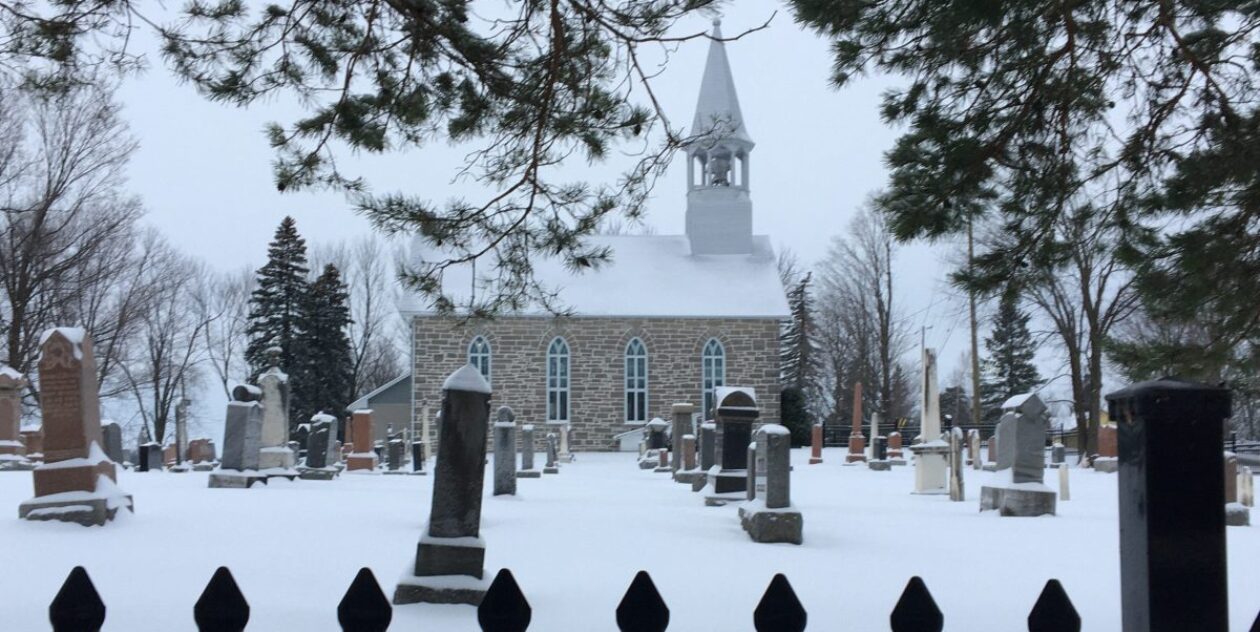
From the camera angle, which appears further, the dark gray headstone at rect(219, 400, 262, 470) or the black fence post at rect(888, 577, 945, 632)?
the dark gray headstone at rect(219, 400, 262, 470)

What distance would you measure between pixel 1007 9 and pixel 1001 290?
169 cm

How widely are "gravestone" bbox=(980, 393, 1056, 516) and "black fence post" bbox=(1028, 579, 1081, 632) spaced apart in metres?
9.34

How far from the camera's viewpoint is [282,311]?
4169 centimetres

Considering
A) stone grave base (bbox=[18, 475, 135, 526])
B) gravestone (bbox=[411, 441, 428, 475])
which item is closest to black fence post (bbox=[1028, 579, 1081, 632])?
stone grave base (bbox=[18, 475, 135, 526])

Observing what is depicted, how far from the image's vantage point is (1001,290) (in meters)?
5.88

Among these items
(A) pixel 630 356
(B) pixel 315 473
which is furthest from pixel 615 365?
(B) pixel 315 473

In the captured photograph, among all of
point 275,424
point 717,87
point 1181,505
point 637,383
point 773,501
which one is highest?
point 717,87

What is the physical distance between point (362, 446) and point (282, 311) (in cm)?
2185

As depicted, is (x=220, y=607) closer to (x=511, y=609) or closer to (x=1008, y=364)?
(x=511, y=609)

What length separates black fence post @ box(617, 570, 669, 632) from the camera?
2.85m

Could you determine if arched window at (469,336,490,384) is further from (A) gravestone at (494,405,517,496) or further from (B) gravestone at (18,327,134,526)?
(B) gravestone at (18,327,134,526)

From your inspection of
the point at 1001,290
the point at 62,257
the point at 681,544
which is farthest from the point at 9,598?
the point at 62,257

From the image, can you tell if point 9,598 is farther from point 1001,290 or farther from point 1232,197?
point 1232,197

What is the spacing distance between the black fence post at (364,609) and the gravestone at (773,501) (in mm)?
6547
